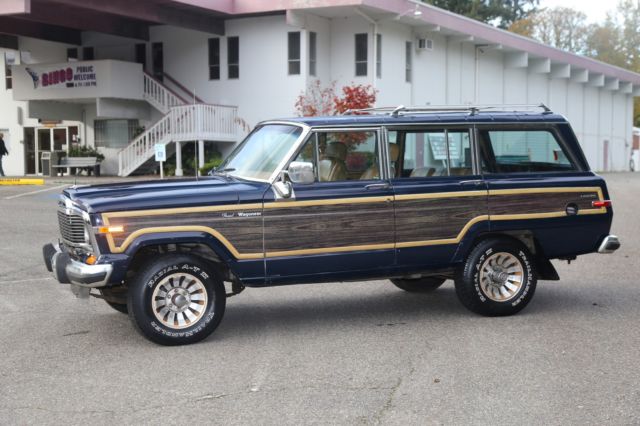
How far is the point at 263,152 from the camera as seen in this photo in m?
8.41

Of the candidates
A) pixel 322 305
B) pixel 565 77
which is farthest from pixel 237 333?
pixel 565 77

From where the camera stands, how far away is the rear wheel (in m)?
10.0

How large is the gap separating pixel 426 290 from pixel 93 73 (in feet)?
90.6

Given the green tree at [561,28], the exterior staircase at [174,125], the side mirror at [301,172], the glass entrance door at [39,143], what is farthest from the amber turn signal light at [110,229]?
the green tree at [561,28]

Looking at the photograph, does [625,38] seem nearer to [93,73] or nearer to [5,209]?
[93,73]

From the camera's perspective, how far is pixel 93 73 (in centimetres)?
3491

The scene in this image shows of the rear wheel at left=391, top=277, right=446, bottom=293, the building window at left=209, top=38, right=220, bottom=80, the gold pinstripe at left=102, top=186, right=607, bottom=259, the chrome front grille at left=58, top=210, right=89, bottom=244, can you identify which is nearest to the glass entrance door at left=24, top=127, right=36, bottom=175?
the building window at left=209, top=38, right=220, bottom=80

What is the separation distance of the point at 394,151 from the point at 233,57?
2762 centimetres

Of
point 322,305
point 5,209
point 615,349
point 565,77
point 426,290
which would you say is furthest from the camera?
point 565,77

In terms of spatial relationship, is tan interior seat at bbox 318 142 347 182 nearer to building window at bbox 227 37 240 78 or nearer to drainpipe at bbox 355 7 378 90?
drainpipe at bbox 355 7 378 90

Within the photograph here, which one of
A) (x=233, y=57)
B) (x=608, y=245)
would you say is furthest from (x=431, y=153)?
(x=233, y=57)

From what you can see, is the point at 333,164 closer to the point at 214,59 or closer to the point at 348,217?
the point at 348,217

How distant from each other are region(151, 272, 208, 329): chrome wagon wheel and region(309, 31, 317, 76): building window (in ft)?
87.9

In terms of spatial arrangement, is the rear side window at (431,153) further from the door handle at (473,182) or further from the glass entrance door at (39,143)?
the glass entrance door at (39,143)
